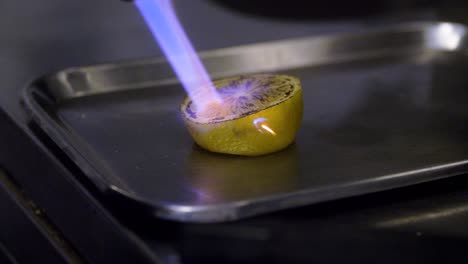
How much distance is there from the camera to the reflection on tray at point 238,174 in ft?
1.79

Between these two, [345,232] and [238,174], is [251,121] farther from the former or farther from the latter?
[345,232]

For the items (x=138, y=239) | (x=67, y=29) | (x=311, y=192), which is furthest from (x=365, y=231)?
(x=67, y=29)

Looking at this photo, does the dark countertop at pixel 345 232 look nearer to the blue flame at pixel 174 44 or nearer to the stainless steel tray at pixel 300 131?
the stainless steel tray at pixel 300 131

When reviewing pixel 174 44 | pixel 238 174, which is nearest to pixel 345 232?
pixel 238 174

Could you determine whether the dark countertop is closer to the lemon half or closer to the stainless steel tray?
the stainless steel tray

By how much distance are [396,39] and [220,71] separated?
27cm

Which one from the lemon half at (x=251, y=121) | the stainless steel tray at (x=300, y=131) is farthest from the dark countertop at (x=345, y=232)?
the lemon half at (x=251, y=121)

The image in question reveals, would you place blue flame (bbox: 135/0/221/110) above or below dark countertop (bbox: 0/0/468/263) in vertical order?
above

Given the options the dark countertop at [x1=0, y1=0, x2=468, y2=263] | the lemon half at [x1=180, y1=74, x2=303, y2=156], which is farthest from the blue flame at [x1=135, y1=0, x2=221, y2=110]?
the dark countertop at [x1=0, y1=0, x2=468, y2=263]

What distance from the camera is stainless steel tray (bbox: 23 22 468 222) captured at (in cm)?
55

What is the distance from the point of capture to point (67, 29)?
3.75 ft

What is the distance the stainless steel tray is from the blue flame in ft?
0.15

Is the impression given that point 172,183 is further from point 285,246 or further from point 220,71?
point 220,71

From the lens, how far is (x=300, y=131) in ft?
2.28
